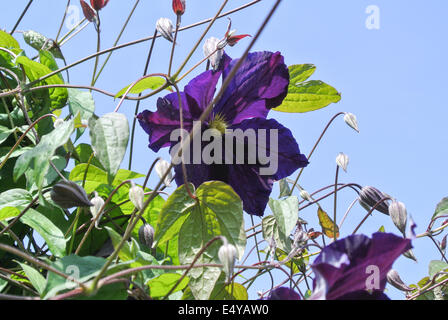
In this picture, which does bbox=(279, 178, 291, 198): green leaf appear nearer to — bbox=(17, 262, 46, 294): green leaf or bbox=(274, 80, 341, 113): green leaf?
bbox=(274, 80, 341, 113): green leaf

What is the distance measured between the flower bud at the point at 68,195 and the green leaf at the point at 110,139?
0.08 meters

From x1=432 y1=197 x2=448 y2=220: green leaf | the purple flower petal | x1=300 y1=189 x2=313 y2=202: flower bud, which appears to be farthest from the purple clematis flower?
x1=432 y1=197 x2=448 y2=220: green leaf

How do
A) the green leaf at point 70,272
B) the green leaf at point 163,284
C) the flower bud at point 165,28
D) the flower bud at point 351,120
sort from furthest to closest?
1. the flower bud at point 351,120
2. the flower bud at point 165,28
3. the green leaf at point 163,284
4. the green leaf at point 70,272

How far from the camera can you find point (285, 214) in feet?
1.91

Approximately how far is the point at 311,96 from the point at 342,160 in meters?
0.10

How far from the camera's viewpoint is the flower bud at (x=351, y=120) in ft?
2.38

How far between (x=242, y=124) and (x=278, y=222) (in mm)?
156

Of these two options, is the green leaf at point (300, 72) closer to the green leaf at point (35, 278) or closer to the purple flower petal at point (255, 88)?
the purple flower petal at point (255, 88)

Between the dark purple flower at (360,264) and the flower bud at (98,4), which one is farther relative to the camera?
the flower bud at (98,4)

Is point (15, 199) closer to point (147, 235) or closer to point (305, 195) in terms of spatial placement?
point (147, 235)

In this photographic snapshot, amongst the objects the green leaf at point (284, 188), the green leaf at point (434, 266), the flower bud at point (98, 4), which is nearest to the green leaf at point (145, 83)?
the flower bud at point (98, 4)

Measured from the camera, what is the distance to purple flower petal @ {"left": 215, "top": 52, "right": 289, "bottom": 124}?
2.02ft
